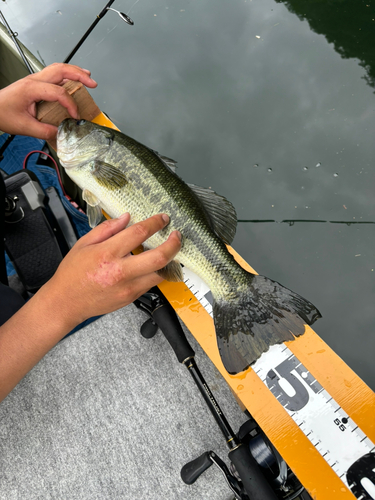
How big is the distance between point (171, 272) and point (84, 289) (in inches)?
17.0

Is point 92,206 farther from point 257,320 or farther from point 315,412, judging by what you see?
point 315,412

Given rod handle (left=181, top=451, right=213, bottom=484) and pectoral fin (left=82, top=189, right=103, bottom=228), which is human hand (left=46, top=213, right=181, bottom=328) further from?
rod handle (left=181, top=451, right=213, bottom=484)

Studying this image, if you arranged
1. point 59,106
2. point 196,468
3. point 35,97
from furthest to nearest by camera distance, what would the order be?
point 59,106, point 35,97, point 196,468

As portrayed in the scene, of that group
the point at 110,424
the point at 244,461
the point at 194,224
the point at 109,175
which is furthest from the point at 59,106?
the point at 244,461

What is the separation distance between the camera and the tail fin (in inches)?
50.1

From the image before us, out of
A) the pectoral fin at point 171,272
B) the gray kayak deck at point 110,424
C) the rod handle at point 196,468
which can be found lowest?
the gray kayak deck at point 110,424

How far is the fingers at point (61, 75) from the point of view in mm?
1670

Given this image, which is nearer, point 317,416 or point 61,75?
point 317,416

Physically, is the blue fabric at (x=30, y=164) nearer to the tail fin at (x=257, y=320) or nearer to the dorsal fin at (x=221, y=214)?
the dorsal fin at (x=221, y=214)

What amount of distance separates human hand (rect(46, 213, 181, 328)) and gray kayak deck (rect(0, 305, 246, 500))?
77 centimetres

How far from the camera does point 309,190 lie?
2.32 metres

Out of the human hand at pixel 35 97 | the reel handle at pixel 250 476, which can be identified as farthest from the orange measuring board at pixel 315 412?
the human hand at pixel 35 97

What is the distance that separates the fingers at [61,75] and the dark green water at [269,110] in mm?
1079

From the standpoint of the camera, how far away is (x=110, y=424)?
1.79 metres
